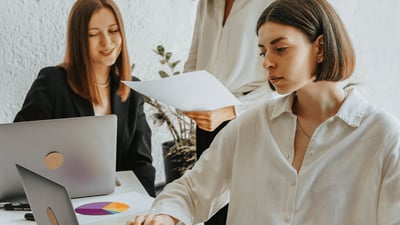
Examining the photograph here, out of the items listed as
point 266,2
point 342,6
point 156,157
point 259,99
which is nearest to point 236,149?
point 259,99

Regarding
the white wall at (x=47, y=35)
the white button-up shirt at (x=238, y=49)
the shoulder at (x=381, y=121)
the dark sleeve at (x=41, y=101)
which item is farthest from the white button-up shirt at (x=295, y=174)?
the white wall at (x=47, y=35)

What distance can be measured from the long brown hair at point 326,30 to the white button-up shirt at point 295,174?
0.09 meters

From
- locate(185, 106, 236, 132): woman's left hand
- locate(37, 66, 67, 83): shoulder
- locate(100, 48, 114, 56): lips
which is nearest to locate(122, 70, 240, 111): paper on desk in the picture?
locate(185, 106, 236, 132): woman's left hand

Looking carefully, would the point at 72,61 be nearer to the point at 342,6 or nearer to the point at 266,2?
the point at 266,2

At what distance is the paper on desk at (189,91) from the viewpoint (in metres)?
1.29

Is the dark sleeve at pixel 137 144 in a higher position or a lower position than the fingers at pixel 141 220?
lower

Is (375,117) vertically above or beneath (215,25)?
beneath

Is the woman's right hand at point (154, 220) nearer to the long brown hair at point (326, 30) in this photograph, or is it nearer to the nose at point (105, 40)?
the long brown hair at point (326, 30)

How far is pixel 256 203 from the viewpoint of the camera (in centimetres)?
113

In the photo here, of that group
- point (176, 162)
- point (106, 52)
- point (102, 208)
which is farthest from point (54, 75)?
point (176, 162)

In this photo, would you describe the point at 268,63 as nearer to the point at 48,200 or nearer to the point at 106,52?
the point at 48,200

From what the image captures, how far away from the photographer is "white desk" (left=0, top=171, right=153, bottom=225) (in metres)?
1.29

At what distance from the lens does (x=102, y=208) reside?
1.38 m

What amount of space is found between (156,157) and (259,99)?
130 cm
